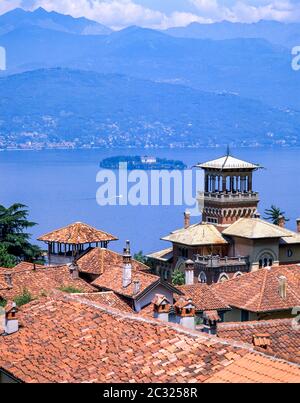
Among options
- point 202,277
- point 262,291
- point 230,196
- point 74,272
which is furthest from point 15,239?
point 262,291

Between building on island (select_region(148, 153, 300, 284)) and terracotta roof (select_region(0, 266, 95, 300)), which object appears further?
building on island (select_region(148, 153, 300, 284))

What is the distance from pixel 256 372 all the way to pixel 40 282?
24.0 m

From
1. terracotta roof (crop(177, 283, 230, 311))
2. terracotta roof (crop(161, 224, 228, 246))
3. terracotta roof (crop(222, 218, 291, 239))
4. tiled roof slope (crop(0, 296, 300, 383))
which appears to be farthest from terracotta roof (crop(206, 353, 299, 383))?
terracotta roof (crop(161, 224, 228, 246))

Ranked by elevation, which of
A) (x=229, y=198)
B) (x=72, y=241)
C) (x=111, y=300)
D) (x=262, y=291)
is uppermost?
(x=229, y=198)

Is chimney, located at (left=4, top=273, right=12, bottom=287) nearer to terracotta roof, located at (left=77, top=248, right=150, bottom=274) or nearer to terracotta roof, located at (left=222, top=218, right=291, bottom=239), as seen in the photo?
terracotta roof, located at (left=77, top=248, right=150, bottom=274)

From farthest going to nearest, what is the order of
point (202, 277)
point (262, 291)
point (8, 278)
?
1. point (202, 277)
2. point (262, 291)
3. point (8, 278)

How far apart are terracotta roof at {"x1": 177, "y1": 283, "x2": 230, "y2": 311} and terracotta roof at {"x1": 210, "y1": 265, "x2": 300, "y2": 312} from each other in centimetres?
116

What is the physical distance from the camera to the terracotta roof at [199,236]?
56656mm

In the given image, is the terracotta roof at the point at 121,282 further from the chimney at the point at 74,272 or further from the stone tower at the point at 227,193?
the stone tower at the point at 227,193

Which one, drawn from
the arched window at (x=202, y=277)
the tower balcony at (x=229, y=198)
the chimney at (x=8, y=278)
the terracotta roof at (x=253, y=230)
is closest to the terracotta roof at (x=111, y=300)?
the chimney at (x=8, y=278)

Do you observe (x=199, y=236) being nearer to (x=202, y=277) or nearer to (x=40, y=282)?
(x=202, y=277)

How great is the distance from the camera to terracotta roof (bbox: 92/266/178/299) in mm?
33600

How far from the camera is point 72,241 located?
49.3 metres

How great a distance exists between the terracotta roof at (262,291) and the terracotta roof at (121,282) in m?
3.82
